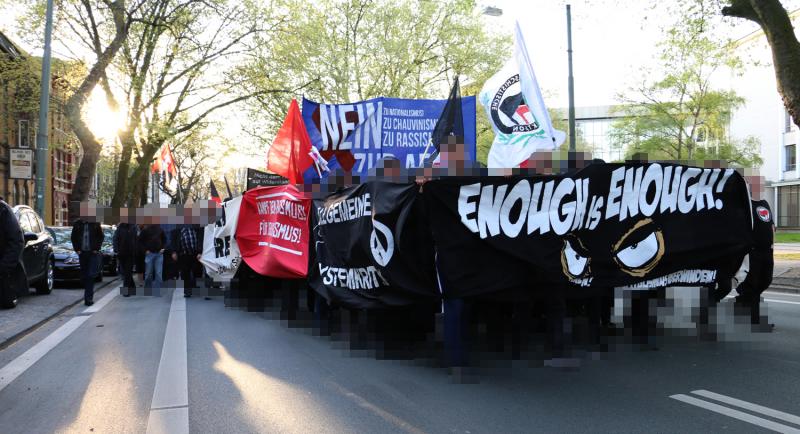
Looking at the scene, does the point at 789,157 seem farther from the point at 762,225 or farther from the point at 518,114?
the point at 518,114

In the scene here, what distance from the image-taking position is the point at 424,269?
5363 mm

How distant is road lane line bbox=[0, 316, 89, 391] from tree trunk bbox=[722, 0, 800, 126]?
13.2 metres

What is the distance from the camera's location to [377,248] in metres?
5.72

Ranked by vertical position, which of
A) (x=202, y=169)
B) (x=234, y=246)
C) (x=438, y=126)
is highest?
(x=202, y=169)

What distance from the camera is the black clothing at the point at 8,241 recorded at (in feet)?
17.3

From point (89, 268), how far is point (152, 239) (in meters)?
1.82

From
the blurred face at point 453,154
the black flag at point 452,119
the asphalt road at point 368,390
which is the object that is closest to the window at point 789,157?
the asphalt road at point 368,390

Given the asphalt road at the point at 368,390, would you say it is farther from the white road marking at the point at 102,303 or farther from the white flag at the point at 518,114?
the white road marking at the point at 102,303

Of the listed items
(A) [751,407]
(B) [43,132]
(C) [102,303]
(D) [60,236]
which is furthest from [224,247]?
(B) [43,132]

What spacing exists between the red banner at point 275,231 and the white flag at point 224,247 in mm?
317

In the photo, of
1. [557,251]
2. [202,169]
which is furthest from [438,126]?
[202,169]

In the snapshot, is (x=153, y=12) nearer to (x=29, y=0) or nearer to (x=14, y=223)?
(x=29, y=0)

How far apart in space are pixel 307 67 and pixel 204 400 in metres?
22.7

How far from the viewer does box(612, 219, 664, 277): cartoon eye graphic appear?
5.58 metres
